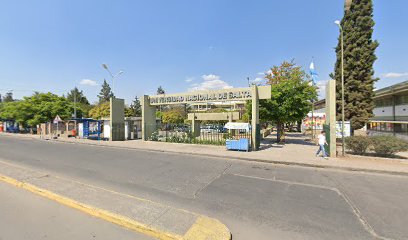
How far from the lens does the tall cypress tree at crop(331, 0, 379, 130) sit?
17703 mm

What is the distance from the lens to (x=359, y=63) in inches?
698

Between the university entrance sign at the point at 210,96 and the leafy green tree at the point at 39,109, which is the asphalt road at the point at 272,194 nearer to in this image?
the university entrance sign at the point at 210,96

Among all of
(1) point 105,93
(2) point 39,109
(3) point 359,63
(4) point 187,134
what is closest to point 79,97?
(1) point 105,93

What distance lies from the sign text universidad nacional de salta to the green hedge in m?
7.68

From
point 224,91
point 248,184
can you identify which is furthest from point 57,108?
point 248,184

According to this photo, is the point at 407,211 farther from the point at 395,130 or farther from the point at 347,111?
the point at 395,130

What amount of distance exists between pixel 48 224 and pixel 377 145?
15246 mm

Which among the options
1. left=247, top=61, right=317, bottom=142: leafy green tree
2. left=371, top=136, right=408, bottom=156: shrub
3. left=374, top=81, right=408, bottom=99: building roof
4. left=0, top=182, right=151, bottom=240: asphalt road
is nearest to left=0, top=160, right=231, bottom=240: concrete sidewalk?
left=0, top=182, right=151, bottom=240: asphalt road

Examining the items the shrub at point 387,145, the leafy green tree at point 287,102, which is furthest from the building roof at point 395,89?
the shrub at point 387,145

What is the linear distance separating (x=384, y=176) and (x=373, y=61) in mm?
14407

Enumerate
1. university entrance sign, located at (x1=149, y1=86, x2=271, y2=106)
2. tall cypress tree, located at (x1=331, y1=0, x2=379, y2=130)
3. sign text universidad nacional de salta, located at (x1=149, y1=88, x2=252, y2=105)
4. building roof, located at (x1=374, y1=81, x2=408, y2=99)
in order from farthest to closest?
1. tall cypress tree, located at (x1=331, y1=0, x2=379, y2=130)
2. building roof, located at (x1=374, y1=81, x2=408, y2=99)
3. sign text universidad nacional de salta, located at (x1=149, y1=88, x2=252, y2=105)
4. university entrance sign, located at (x1=149, y1=86, x2=271, y2=106)

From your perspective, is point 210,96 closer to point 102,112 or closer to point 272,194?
point 272,194

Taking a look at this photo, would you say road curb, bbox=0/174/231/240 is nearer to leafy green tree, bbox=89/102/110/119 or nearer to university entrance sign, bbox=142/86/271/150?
university entrance sign, bbox=142/86/271/150

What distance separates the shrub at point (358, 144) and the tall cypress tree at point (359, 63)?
711 centimetres
